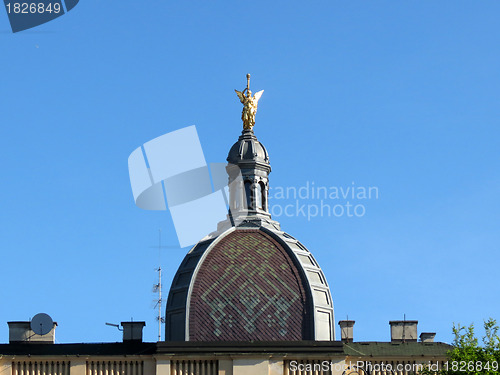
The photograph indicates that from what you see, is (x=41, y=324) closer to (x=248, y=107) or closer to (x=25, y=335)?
(x=25, y=335)

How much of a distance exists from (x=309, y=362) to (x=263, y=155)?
15.1 meters

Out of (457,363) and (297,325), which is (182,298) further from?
(457,363)

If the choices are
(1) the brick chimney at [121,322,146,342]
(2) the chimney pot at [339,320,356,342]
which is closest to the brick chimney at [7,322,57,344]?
(1) the brick chimney at [121,322,146,342]

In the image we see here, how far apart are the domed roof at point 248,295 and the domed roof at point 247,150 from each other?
6.18m

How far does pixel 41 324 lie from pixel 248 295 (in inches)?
477

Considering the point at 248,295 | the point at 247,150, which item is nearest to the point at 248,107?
the point at 247,150

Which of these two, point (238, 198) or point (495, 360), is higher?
point (238, 198)

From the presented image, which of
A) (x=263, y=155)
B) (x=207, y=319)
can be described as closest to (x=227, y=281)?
(x=207, y=319)

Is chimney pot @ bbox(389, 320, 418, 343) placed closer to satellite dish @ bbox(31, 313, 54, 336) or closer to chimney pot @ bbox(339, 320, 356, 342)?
chimney pot @ bbox(339, 320, 356, 342)

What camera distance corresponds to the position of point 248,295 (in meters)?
99.6

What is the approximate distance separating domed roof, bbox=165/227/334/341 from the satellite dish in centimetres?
701

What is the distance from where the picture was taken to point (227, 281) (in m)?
100

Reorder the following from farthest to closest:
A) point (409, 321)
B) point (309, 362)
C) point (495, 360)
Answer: point (409, 321) < point (309, 362) < point (495, 360)

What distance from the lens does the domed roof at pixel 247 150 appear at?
107125 mm
